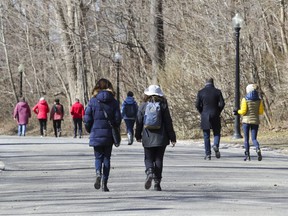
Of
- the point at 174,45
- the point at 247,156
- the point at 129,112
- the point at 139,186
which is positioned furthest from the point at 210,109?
the point at 174,45

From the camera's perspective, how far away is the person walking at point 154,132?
49.3ft

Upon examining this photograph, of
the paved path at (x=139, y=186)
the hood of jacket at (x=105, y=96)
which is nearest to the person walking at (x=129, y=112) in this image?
the paved path at (x=139, y=186)

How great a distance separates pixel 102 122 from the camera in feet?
49.5

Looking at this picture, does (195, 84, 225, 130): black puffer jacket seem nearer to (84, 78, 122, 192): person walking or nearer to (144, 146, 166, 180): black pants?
(144, 146, 166, 180): black pants

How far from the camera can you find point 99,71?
181ft

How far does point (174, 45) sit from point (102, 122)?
2539 centimetres

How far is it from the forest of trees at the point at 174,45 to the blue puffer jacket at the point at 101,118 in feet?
66.7

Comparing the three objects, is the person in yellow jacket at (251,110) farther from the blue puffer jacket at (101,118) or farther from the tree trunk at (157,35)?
the tree trunk at (157,35)

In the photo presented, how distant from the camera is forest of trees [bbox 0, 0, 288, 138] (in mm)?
36250

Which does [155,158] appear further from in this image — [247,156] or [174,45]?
[174,45]

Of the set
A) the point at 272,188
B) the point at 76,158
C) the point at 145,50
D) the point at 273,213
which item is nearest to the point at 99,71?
the point at 145,50

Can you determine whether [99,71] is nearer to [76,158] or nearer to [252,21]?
[252,21]

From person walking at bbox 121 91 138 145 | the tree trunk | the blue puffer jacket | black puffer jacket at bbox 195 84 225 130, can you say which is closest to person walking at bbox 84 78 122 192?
the blue puffer jacket

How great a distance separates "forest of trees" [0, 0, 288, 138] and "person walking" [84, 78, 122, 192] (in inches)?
800
